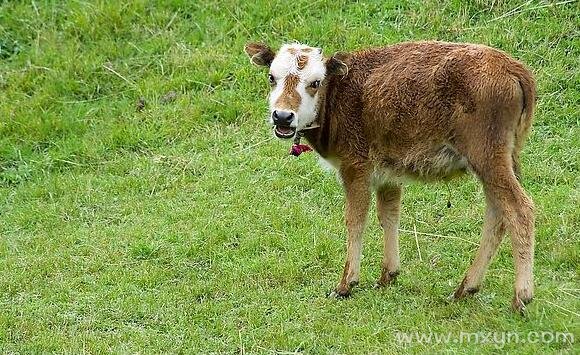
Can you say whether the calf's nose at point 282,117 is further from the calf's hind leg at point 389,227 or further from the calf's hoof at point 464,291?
the calf's hoof at point 464,291

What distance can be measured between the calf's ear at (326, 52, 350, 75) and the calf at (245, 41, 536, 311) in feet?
0.04

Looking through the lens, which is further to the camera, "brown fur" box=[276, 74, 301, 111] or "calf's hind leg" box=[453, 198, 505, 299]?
"brown fur" box=[276, 74, 301, 111]

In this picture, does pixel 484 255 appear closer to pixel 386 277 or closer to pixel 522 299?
pixel 522 299

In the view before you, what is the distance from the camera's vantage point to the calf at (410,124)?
6980 mm

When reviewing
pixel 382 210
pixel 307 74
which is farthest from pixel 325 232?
pixel 307 74

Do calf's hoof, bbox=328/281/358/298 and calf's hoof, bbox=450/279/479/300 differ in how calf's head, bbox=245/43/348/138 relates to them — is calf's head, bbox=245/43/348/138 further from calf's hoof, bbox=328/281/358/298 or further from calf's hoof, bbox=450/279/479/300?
calf's hoof, bbox=450/279/479/300

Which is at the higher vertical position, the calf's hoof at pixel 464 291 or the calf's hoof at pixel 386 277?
the calf's hoof at pixel 464 291

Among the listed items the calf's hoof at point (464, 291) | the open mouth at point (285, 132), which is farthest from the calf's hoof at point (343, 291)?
the open mouth at point (285, 132)

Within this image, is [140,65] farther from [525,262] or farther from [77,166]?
[525,262]

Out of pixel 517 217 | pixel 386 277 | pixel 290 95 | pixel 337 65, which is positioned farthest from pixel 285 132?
pixel 517 217

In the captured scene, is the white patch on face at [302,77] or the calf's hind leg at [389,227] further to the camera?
the calf's hind leg at [389,227]

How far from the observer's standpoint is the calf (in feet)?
22.9

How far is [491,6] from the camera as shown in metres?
12.0

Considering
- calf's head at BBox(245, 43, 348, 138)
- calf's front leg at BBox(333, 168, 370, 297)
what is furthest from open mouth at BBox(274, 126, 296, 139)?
calf's front leg at BBox(333, 168, 370, 297)
